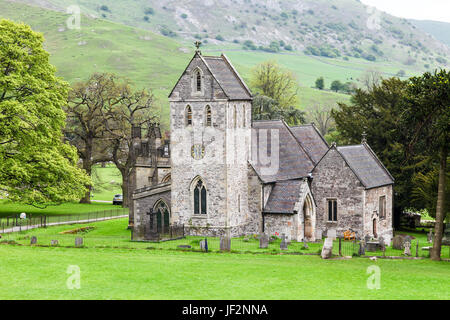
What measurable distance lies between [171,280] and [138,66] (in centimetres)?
16398

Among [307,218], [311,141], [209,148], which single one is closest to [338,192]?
[307,218]

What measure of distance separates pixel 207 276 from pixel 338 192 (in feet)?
81.3

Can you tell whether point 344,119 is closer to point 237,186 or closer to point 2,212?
point 237,186

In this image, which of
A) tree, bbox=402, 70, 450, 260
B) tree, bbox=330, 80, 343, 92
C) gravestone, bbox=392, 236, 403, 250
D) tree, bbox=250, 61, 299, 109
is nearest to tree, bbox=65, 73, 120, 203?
gravestone, bbox=392, 236, 403, 250

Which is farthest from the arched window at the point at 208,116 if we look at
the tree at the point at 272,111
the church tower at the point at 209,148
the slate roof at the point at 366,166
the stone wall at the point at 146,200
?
the tree at the point at 272,111

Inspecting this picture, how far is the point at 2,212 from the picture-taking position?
2608 inches

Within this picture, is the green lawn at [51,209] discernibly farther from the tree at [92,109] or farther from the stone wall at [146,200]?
the stone wall at [146,200]

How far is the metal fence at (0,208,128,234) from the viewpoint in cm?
5492

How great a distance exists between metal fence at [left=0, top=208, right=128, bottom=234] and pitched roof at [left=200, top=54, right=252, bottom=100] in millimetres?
19287

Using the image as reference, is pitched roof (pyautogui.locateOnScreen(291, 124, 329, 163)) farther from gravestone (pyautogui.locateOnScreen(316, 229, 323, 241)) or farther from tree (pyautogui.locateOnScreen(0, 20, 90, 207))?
tree (pyautogui.locateOnScreen(0, 20, 90, 207))

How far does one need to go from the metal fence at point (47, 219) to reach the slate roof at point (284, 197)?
19.5m

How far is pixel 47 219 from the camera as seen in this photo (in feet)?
202

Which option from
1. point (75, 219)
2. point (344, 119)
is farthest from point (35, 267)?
point (344, 119)

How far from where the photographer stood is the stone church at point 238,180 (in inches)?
1969
